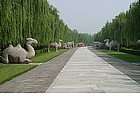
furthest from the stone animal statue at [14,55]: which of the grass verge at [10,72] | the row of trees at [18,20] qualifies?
the grass verge at [10,72]

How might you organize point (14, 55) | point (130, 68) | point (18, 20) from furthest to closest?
point (14, 55)
point (18, 20)
point (130, 68)

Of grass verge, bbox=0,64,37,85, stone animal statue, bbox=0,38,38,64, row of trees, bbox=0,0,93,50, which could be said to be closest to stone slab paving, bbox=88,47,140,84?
grass verge, bbox=0,64,37,85

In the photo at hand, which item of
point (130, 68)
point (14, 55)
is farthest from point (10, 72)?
point (130, 68)

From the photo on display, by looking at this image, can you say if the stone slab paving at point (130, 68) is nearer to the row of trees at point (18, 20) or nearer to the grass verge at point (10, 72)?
the grass verge at point (10, 72)

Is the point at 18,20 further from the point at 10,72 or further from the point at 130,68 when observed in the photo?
the point at 130,68

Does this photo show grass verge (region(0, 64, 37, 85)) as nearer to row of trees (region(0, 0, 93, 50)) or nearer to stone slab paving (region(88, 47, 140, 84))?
row of trees (region(0, 0, 93, 50))

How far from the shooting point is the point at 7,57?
1321 cm
